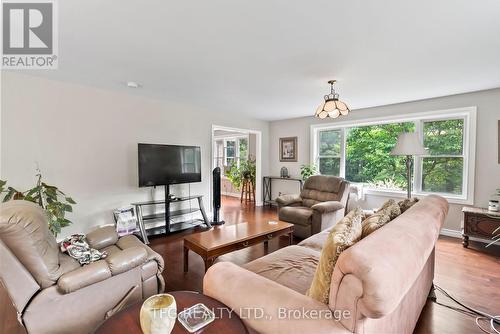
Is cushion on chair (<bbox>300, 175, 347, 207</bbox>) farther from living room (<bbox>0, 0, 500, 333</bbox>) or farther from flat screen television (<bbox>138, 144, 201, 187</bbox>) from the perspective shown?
flat screen television (<bbox>138, 144, 201, 187</bbox>)

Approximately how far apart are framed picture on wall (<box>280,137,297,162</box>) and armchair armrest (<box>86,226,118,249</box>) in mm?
4489

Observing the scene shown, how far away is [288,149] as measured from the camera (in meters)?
6.07

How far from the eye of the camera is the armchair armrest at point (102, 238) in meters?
2.17

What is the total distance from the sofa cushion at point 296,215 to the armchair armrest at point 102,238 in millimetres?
2379

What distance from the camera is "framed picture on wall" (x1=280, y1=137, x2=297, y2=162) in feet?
19.5

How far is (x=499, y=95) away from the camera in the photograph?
3367mm

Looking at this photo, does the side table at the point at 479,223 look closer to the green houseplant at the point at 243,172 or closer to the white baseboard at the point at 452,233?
the white baseboard at the point at 452,233

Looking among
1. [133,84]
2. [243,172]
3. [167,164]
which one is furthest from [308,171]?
[133,84]

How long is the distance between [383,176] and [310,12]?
384cm

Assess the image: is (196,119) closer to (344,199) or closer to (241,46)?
(241,46)

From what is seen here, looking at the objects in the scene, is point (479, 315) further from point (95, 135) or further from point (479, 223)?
point (95, 135)

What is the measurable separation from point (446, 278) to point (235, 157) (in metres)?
5.97

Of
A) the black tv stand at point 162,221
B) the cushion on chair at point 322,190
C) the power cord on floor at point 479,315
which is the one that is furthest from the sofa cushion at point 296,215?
the power cord on floor at point 479,315

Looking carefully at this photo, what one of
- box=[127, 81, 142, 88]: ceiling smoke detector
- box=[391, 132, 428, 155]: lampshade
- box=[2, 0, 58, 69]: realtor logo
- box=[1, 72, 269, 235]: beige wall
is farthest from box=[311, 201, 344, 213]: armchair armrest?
box=[2, 0, 58, 69]: realtor logo
